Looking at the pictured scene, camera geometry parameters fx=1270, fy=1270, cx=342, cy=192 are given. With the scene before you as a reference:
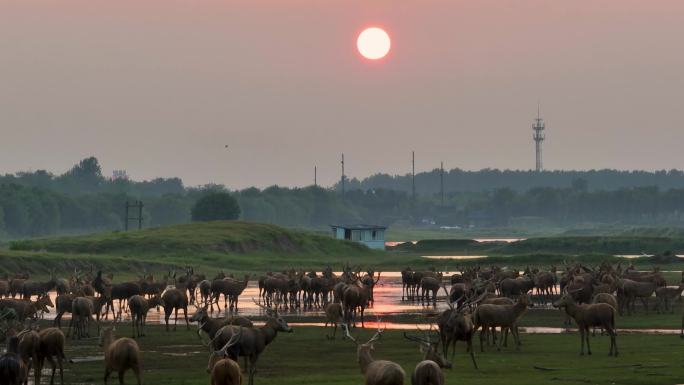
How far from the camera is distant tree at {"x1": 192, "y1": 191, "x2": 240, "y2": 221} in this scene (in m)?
191

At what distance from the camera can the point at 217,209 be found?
19162cm

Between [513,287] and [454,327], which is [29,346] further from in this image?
[513,287]

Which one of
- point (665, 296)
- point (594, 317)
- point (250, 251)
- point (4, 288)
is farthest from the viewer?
point (250, 251)

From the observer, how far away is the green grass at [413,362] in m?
33.8

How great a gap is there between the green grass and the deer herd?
676 millimetres

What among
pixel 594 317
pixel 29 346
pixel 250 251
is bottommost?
pixel 29 346

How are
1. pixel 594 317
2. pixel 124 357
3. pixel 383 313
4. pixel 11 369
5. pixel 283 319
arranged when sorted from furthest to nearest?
1. pixel 383 313
2. pixel 283 319
3. pixel 594 317
4. pixel 124 357
5. pixel 11 369

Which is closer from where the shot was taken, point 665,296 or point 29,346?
point 29,346

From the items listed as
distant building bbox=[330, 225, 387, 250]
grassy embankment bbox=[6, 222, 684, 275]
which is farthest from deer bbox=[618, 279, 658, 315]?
distant building bbox=[330, 225, 387, 250]

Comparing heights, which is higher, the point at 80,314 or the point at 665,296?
the point at 665,296

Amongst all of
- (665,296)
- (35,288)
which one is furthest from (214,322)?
(35,288)

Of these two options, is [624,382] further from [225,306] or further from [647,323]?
[225,306]

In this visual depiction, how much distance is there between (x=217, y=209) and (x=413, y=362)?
15580cm

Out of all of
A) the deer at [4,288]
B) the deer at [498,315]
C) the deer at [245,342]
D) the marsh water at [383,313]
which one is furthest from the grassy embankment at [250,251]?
the deer at [245,342]
